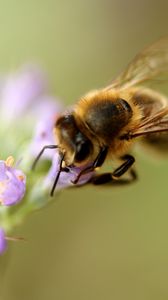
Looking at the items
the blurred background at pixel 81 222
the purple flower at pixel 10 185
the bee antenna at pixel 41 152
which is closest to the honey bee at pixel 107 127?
the bee antenna at pixel 41 152

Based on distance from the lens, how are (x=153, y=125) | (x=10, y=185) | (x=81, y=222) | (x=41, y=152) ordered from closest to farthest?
(x=10, y=185) → (x=153, y=125) → (x=41, y=152) → (x=81, y=222)

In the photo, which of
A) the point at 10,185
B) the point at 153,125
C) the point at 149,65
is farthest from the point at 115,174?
the point at 149,65

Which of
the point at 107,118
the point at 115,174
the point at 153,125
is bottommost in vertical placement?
the point at 115,174

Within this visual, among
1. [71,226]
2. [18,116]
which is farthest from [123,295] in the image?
[18,116]

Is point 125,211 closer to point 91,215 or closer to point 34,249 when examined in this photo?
point 91,215

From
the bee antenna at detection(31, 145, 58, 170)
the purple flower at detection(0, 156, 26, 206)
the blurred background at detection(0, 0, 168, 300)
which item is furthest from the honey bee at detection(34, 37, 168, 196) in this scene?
the blurred background at detection(0, 0, 168, 300)

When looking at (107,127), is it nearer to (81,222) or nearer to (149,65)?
(149,65)
